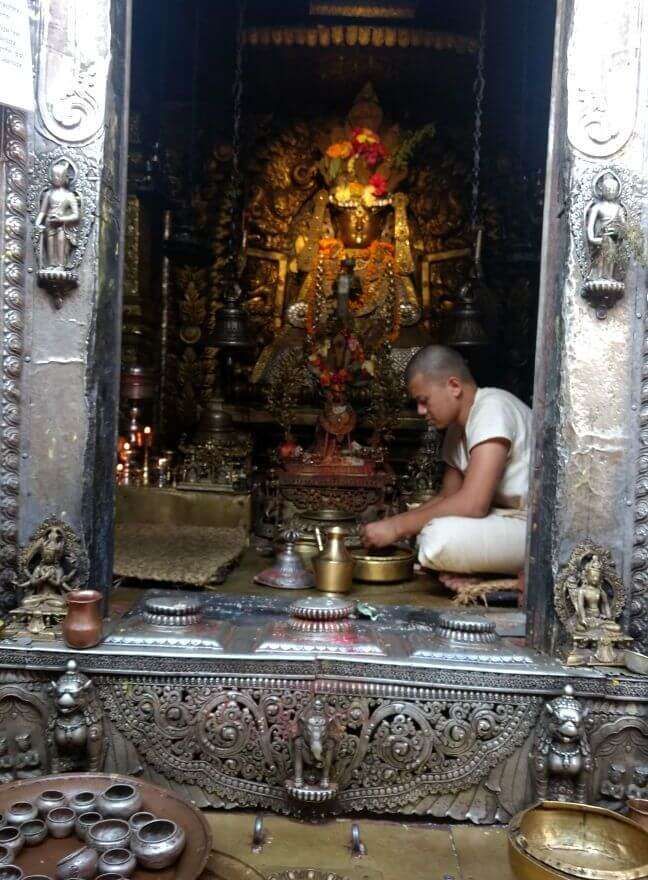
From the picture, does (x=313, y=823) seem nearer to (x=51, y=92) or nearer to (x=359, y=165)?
(x=51, y=92)

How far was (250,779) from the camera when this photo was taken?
2.99 metres

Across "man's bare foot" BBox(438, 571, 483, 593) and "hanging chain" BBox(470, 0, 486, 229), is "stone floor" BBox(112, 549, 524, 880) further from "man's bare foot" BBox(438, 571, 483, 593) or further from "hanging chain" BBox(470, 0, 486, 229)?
"hanging chain" BBox(470, 0, 486, 229)

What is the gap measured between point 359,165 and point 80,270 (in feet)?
18.1

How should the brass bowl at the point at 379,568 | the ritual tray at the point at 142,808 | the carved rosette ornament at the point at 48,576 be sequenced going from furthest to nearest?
the brass bowl at the point at 379,568 → the carved rosette ornament at the point at 48,576 → the ritual tray at the point at 142,808

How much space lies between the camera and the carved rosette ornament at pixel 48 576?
123 inches

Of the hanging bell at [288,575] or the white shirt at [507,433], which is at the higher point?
the white shirt at [507,433]

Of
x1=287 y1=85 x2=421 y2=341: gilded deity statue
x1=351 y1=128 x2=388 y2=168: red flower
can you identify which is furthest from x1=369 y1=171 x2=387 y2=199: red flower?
x1=351 y1=128 x2=388 y2=168: red flower

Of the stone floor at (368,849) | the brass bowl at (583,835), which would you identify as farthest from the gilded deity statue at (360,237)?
the brass bowl at (583,835)

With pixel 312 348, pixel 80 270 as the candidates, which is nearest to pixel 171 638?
pixel 80 270

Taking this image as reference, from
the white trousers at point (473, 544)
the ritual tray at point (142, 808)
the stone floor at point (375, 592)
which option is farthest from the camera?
the white trousers at point (473, 544)

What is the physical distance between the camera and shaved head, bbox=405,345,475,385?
4.56 meters

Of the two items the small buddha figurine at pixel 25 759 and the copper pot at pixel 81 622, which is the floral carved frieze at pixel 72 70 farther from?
the small buddha figurine at pixel 25 759

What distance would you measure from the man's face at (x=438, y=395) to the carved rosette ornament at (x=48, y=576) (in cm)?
223

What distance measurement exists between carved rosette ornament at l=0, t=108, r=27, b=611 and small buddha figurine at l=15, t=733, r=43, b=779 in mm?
729
